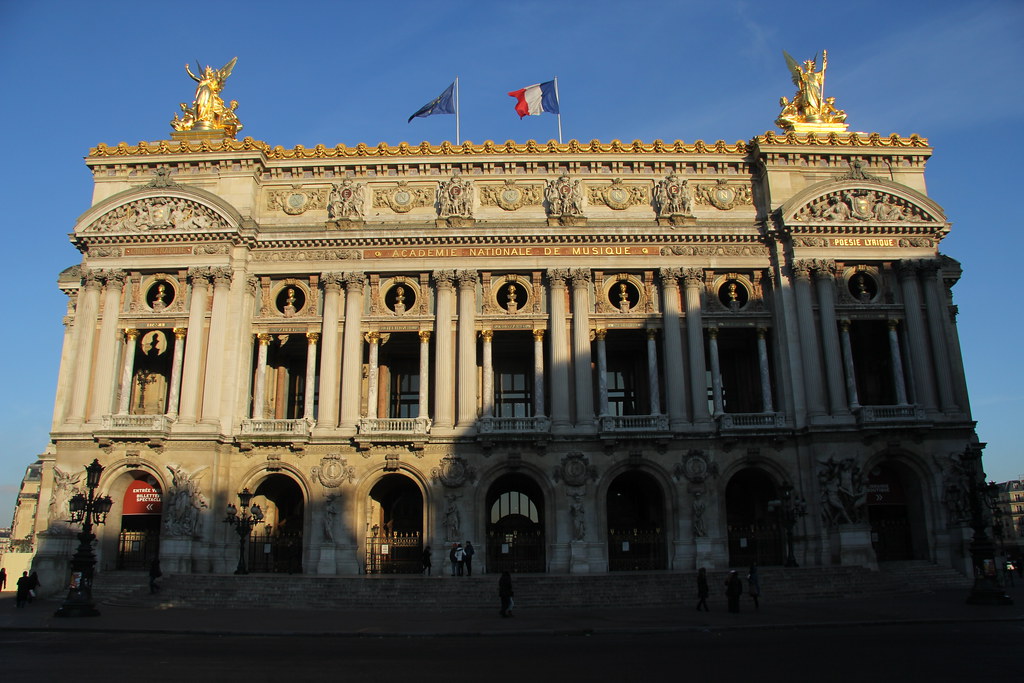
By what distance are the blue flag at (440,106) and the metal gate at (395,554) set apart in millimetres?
21587

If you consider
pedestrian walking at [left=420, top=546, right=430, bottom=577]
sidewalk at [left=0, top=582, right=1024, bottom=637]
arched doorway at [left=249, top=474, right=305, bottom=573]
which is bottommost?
sidewalk at [left=0, top=582, right=1024, bottom=637]

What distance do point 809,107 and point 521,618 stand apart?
108 feet

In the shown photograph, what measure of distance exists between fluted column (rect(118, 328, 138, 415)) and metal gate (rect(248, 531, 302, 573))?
29.5ft

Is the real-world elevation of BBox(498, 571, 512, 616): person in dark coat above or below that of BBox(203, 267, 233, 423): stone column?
below

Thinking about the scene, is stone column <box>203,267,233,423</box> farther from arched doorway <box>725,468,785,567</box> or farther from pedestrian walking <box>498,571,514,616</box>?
arched doorway <box>725,468,785,567</box>

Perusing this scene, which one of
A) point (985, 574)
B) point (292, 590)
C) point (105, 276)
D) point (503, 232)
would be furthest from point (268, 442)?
point (985, 574)

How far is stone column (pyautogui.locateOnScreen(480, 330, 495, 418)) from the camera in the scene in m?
39.9

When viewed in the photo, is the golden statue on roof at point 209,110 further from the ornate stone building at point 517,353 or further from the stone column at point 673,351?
the stone column at point 673,351

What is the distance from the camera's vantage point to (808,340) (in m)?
40.1

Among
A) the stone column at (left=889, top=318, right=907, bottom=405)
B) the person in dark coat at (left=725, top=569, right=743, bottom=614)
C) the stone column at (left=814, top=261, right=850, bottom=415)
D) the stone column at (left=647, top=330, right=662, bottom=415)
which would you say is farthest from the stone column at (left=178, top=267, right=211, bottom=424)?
the stone column at (left=889, top=318, right=907, bottom=405)

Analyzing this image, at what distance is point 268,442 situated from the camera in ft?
128

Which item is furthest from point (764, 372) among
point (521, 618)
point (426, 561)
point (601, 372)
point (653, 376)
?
point (521, 618)

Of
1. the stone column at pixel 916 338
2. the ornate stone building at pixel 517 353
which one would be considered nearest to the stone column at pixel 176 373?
the ornate stone building at pixel 517 353

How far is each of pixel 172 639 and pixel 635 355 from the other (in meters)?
29.6
